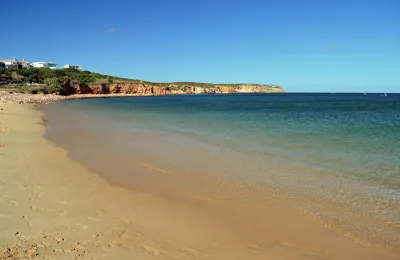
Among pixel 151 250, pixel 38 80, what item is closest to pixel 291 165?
pixel 151 250

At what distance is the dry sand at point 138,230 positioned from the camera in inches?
198

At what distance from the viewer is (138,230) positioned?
5824mm

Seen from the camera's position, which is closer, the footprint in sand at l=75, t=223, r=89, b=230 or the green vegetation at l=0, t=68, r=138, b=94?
the footprint in sand at l=75, t=223, r=89, b=230

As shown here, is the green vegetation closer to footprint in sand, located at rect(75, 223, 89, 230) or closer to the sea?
the sea

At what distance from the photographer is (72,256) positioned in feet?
15.6

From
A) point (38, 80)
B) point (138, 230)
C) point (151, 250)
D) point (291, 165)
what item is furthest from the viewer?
point (38, 80)

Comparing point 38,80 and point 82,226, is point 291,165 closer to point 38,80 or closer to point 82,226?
point 82,226

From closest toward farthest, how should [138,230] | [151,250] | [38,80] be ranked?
[151,250]
[138,230]
[38,80]

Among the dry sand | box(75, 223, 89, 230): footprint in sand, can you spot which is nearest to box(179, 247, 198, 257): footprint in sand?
the dry sand

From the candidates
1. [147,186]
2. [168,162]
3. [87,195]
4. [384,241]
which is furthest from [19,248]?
[168,162]

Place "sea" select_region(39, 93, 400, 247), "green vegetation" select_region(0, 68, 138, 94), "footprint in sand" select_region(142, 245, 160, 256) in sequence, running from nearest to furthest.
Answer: "footprint in sand" select_region(142, 245, 160, 256), "sea" select_region(39, 93, 400, 247), "green vegetation" select_region(0, 68, 138, 94)

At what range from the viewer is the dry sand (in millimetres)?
5031

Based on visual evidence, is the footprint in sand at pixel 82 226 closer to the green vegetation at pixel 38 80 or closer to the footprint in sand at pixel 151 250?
the footprint in sand at pixel 151 250

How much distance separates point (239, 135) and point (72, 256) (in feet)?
49.9
